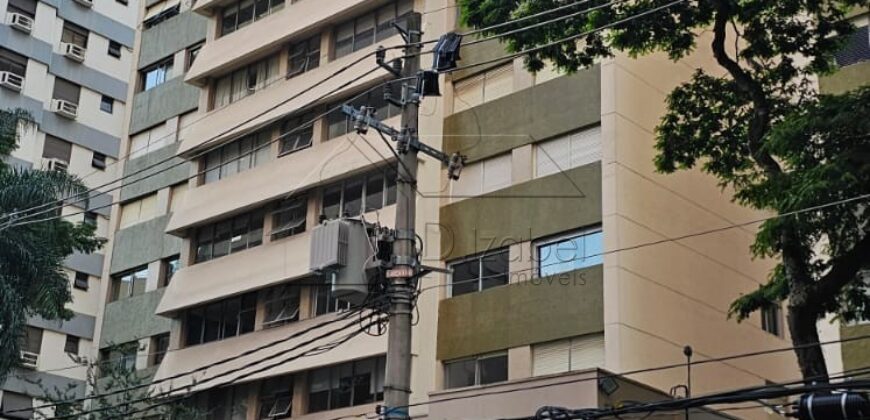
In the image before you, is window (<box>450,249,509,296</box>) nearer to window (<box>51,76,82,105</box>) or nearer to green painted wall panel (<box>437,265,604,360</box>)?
green painted wall panel (<box>437,265,604,360</box>)

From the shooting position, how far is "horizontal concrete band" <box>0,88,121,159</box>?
39.0 m

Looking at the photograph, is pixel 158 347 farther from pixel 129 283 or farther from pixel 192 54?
pixel 192 54

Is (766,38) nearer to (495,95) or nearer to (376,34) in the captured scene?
(495,95)

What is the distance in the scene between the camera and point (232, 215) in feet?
101

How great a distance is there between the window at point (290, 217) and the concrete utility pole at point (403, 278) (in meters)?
13.4

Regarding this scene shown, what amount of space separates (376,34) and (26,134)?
15338 millimetres

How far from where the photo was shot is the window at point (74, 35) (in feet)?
135

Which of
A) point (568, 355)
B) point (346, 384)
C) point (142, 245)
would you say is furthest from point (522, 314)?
point (142, 245)

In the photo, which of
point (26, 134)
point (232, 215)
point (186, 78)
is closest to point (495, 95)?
point (232, 215)

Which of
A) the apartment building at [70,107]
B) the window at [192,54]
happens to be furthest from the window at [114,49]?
the window at [192,54]

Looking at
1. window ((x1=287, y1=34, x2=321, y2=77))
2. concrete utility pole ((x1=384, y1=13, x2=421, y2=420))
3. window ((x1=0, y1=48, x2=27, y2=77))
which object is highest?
window ((x1=0, y1=48, x2=27, y2=77))

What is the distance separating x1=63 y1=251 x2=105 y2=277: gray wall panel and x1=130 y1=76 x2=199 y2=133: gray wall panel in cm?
416

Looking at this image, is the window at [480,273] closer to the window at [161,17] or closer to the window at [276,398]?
the window at [276,398]

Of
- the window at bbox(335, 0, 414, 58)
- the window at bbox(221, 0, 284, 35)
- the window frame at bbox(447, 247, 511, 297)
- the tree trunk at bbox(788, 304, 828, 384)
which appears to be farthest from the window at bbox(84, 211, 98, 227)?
the tree trunk at bbox(788, 304, 828, 384)
